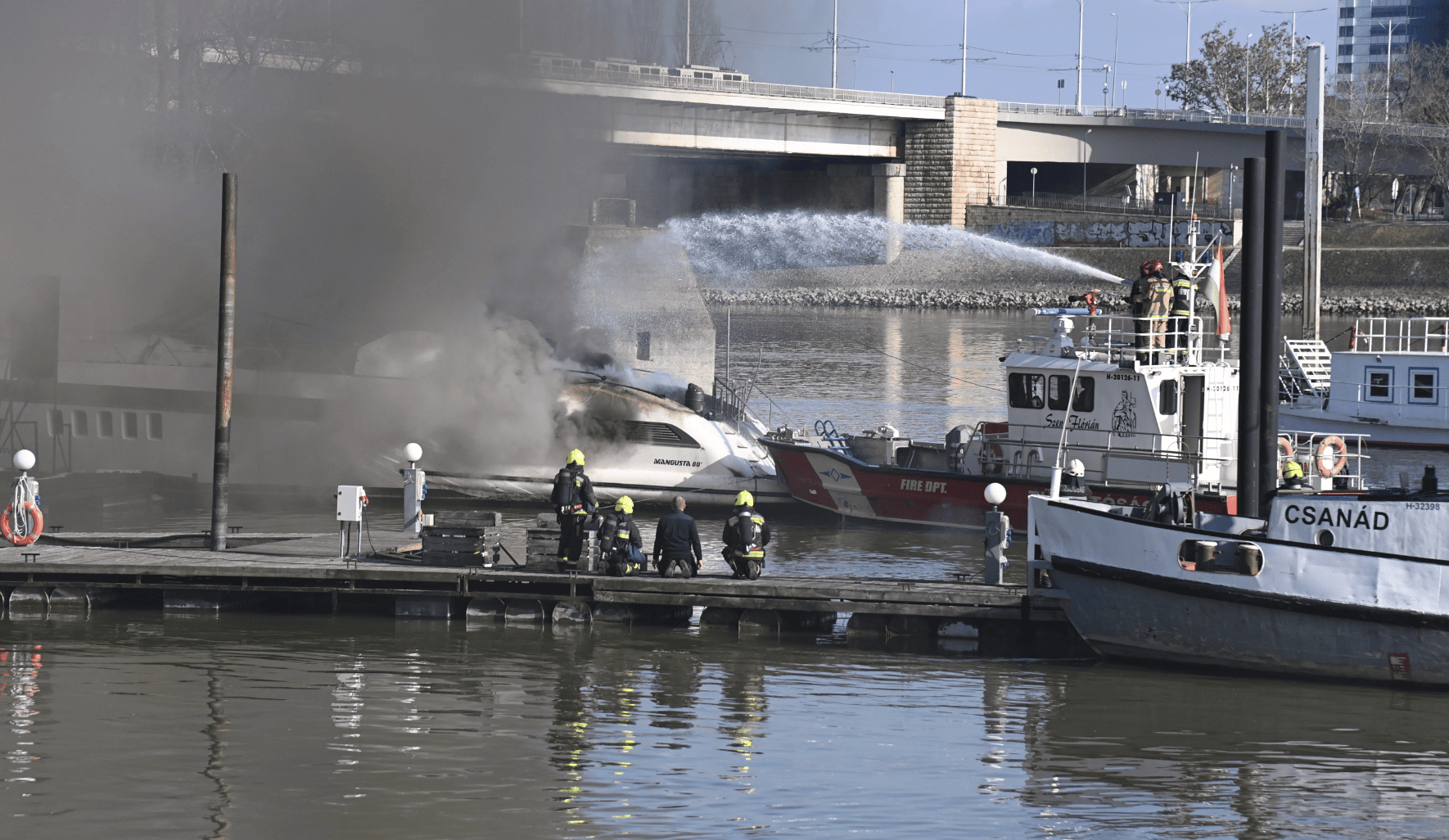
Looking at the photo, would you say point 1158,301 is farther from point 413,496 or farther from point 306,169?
point 306,169

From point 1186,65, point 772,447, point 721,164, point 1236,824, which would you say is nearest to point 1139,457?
point 772,447

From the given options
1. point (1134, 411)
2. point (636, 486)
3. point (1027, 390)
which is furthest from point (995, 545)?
point (636, 486)

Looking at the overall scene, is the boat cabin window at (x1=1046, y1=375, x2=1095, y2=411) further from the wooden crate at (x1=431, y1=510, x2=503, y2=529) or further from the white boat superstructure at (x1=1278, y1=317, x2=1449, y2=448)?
the white boat superstructure at (x1=1278, y1=317, x2=1449, y2=448)

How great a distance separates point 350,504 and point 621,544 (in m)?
3.69

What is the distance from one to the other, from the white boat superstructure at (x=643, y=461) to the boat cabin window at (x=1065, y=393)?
6.19m

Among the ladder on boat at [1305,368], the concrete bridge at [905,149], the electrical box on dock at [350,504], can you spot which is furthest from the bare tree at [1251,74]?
the electrical box on dock at [350,504]

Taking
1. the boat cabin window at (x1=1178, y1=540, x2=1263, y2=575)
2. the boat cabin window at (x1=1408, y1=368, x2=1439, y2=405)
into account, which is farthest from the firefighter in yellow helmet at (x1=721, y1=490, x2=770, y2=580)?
the boat cabin window at (x1=1408, y1=368, x2=1439, y2=405)

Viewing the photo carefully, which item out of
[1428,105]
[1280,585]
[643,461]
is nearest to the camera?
[1280,585]

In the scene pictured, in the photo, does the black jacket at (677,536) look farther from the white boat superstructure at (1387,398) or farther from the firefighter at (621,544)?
the white boat superstructure at (1387,398)

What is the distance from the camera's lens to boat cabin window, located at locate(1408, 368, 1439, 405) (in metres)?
43.3

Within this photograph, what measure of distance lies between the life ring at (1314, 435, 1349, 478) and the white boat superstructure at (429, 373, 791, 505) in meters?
10.7

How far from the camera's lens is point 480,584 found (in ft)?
64.6

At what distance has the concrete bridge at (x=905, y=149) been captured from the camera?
284 ft

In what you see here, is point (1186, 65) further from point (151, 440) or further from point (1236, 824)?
point (1236, 824)
